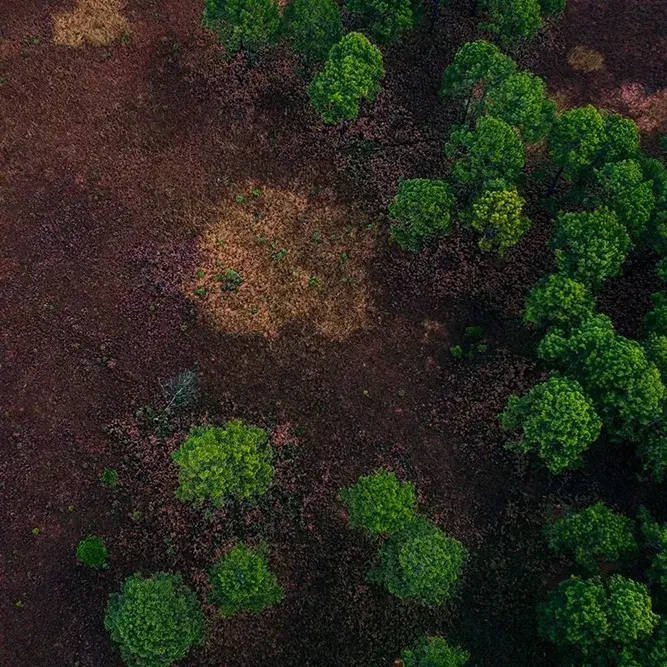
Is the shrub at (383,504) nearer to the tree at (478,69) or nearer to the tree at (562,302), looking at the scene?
the tree at (562,302)

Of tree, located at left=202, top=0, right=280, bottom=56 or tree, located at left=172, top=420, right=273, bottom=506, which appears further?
tree, located at left=202, top=0, right=280, bottom=56

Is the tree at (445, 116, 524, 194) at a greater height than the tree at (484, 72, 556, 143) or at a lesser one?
lesser

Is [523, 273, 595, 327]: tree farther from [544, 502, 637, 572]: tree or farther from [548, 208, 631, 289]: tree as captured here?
[544, 502, 637, 572]: tree

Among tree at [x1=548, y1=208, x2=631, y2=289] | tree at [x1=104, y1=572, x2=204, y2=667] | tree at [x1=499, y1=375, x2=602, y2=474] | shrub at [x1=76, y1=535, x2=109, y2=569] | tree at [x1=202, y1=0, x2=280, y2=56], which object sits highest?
tree at [x1=202, y1=0, x2=280, y2=56]

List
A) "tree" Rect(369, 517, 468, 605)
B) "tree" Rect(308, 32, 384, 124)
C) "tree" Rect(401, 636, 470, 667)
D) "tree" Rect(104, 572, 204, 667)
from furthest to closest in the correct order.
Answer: "tree" Rect(308, 32, 384, 124), "tree" Rect(369, 517, 468, 605), "tree" Rect(401, 636, 470, 667), "tree" Rect(104, 572, 204, 667)

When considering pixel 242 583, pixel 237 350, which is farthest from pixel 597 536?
pixel 237 350

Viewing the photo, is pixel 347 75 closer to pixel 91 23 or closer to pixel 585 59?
pixel 91 23

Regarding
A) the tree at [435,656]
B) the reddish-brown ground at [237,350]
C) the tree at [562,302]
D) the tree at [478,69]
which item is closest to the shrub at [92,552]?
the reddish-brown ground at [237,350]

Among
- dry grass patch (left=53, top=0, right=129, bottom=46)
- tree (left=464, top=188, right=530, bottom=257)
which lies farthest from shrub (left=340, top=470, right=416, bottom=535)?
dry grass patch (left=53, top=0, right=129, bottom=46)
